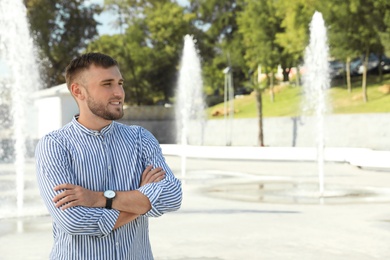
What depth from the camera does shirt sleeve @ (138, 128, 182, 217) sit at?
2646 millimetres

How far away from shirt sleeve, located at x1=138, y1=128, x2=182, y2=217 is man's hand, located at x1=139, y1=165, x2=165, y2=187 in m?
0.02

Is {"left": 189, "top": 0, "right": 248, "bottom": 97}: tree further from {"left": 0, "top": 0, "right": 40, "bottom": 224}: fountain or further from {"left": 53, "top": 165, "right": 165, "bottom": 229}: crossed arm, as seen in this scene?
{"left": 53, "top": 165, "right": 165, "bottom": 229}: crossed arm

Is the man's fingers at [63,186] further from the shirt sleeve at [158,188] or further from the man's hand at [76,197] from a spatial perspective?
the shirt sleeve at [158,188]

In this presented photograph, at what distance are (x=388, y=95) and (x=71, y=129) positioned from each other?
3974 cm

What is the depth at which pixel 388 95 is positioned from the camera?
133 feet

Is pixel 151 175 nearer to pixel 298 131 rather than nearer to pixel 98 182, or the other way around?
pixel 98 182

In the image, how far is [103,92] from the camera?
2635 mm

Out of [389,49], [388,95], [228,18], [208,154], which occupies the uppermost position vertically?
[228,18]

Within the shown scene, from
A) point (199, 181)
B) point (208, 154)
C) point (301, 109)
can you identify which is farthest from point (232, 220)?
point (301, 109)

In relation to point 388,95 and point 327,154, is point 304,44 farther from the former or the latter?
point 327,154

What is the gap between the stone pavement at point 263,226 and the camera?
24.5ft

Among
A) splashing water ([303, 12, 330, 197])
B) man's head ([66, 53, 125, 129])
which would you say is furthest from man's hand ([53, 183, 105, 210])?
splashing water ([303, 12, 330, 197])

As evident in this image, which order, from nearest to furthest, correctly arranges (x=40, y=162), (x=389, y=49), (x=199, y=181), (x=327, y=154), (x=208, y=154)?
(x=40, y=162) → (x=199, y=181) → (x=327, y=154) → (x=208, y=154) → (x=389, y=49)

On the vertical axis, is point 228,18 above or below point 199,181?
above
